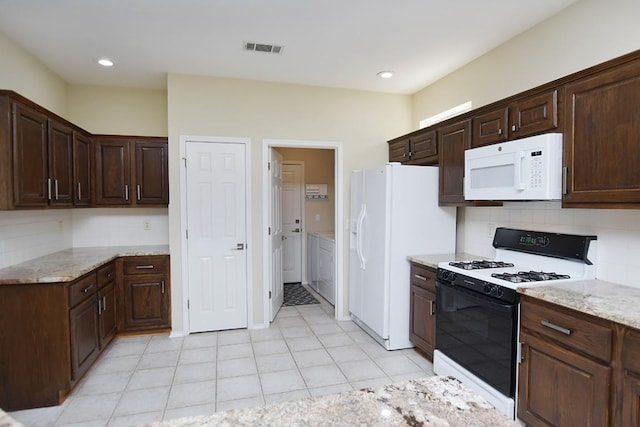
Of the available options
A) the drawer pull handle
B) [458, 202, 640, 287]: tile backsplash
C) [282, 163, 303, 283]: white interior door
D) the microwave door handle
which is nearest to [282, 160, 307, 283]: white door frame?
[282, 163, 303, 283]: white interior door

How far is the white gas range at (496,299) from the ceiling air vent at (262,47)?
2287 millimetres

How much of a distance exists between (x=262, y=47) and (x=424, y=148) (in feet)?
5.81

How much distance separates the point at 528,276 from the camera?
7.56 ft

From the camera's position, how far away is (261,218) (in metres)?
3.91

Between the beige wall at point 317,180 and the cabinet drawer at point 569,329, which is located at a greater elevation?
the beige wall at point 317,180

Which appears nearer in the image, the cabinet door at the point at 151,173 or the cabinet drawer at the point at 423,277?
the cabinet drawer at the point at 423,277

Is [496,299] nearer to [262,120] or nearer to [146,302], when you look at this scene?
[262,120]

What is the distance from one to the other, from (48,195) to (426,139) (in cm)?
334

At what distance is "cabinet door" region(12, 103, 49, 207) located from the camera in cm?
247

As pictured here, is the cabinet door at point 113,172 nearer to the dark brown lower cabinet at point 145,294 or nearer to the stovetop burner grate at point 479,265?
the dark brown lower cabinet at point 145,294

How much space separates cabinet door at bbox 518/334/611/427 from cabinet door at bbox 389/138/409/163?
2.24 metres

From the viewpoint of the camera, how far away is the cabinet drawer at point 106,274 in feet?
10.3

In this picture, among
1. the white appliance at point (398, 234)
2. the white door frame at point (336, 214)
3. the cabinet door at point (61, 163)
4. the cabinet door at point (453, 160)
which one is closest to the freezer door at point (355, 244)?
the white door frame at point (336, 214)

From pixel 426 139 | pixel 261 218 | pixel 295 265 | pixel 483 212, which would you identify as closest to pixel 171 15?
pixel 261 218
